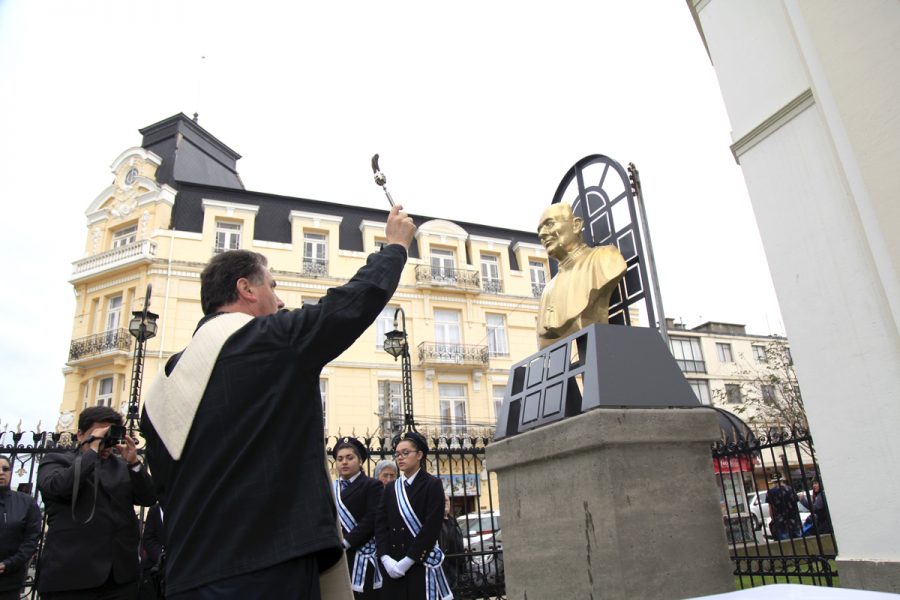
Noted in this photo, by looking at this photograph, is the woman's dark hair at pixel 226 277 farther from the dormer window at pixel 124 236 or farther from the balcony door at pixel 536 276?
the balcony door at pixel 536 276

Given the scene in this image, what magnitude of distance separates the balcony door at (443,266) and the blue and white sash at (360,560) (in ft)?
74.1

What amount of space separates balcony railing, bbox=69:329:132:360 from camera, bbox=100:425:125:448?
22.6 m

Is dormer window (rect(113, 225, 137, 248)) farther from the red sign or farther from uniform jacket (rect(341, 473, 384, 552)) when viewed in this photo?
the red sign

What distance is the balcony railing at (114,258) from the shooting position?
24.3 m

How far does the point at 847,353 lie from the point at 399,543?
4.57 meters

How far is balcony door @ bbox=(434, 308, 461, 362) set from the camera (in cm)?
2716

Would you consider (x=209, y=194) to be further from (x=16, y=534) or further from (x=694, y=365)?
(x=694, y=365)

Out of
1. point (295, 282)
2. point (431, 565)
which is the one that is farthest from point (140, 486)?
point (295, 282)

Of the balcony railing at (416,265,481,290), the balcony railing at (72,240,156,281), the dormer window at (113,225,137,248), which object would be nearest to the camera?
the balcony railing at (72,240,156,281)

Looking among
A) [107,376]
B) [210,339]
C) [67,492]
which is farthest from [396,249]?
[107,376]

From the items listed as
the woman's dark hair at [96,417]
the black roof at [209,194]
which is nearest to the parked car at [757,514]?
the woman's dark hair at [96,417]

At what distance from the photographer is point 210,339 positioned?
2.12 m

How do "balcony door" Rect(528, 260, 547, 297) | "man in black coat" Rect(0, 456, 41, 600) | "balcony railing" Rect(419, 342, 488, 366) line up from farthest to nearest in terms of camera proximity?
"balcony door" Rect(528, 260, 547, 297) < "balcony railing" Rect(419, 342, 488, 366) < "man in black coat" Rect(0, 456, 41, 600)

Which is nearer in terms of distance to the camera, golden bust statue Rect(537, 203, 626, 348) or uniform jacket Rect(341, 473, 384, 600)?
golden bust statue Rect(537, 203, 626, 348)
